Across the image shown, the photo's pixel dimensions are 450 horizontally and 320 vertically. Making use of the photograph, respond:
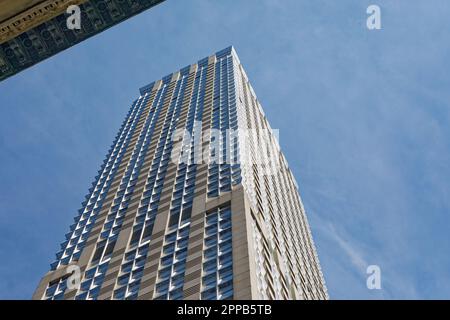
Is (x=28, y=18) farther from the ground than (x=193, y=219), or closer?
farther from the ground

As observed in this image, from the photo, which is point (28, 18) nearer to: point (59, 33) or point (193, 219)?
point (59, 33)

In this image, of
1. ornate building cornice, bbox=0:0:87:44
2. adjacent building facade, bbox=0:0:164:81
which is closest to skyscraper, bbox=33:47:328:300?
adjacent building facade, bbox=0:0:164:81

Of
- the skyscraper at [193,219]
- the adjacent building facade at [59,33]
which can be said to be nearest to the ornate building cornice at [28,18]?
the adjacent building facade at [59,33]

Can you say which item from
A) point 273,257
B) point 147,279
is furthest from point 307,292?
point 147,279

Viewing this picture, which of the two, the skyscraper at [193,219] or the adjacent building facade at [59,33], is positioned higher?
the adjacent building facade at [59,33]

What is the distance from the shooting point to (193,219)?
205ft

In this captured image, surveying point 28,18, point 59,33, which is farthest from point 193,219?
point 28,18

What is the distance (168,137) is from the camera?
324ft

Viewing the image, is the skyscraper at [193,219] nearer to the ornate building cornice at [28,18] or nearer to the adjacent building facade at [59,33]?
the adjacent building facade at [59,33]

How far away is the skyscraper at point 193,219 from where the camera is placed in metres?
52.1

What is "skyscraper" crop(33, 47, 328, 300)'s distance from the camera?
2052 inches

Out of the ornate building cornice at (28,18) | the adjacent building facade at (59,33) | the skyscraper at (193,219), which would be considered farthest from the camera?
the skyscraper at (193,219)

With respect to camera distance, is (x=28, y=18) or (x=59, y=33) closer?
(x=28, y=18)

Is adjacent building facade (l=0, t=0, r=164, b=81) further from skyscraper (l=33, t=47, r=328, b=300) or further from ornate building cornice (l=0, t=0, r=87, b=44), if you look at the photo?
skyscraper (l=33, t=47, r=328, b=300)
